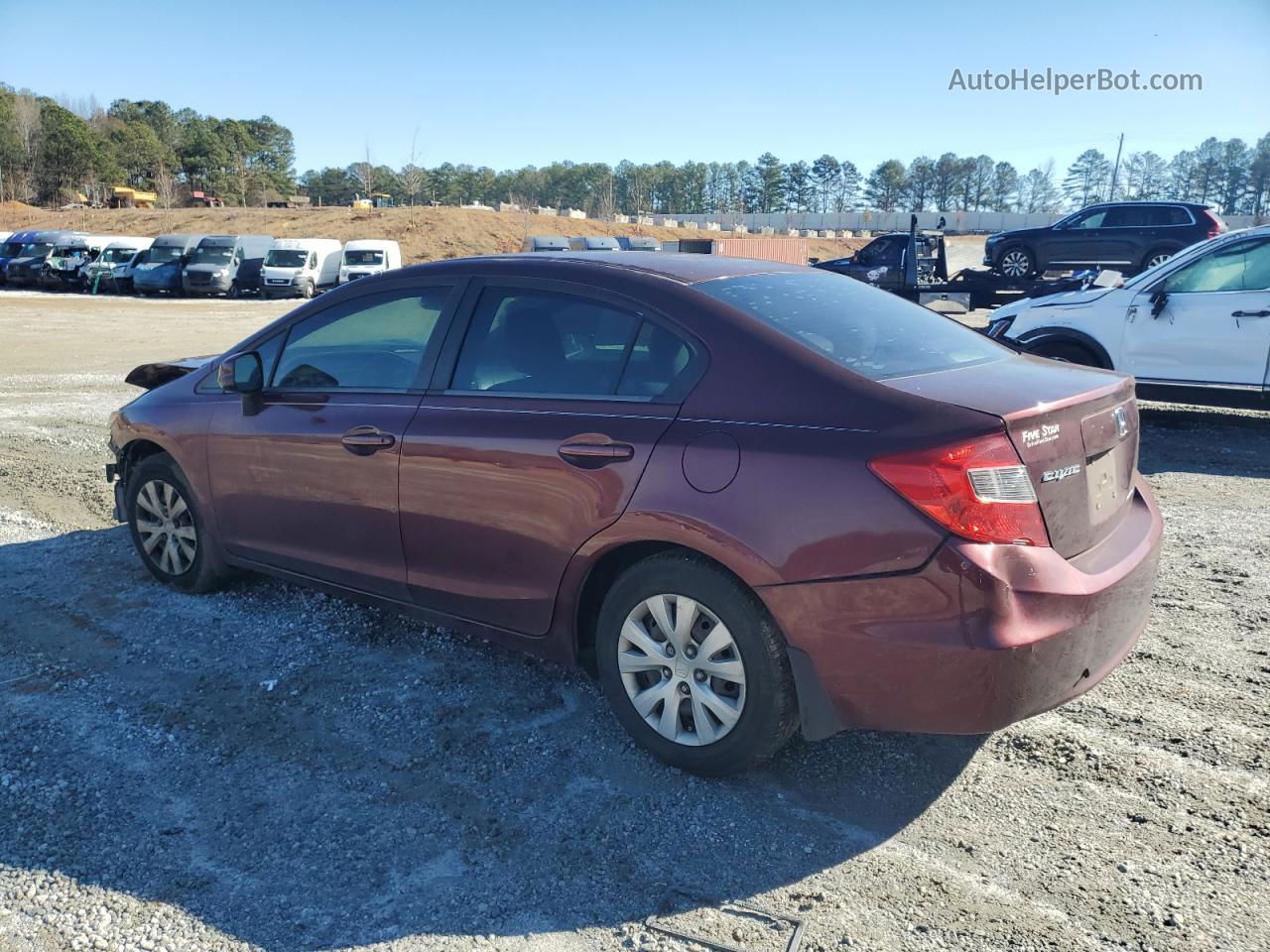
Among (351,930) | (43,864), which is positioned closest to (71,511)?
(43,864)

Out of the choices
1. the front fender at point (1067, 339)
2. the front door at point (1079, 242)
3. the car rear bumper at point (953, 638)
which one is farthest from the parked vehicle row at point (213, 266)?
the car rear bumper at point (953, 638)

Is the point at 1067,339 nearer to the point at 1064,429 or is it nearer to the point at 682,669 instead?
the point at 1064,429

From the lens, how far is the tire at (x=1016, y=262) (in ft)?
62.3

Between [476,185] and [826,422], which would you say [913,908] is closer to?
[826,422]

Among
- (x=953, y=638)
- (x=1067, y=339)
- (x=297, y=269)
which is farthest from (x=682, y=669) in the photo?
(x=297, y=269)

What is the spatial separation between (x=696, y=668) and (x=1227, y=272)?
762 cm

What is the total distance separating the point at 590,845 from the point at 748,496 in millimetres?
1148

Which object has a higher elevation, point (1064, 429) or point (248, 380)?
point (1064, 429)

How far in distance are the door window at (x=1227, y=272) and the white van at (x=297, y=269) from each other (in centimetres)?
2850

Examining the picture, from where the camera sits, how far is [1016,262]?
19.2 m

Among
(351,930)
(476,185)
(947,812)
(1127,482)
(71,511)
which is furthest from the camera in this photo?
(476,185)

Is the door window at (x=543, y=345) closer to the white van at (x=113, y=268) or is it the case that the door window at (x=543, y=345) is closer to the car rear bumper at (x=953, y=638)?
the car rear bumper at (x=953, y=638)

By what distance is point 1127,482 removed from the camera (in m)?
3.55

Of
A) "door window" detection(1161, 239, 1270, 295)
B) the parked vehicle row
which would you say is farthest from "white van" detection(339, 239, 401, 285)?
"door window" detection(1161, 239, 1270, 295)
